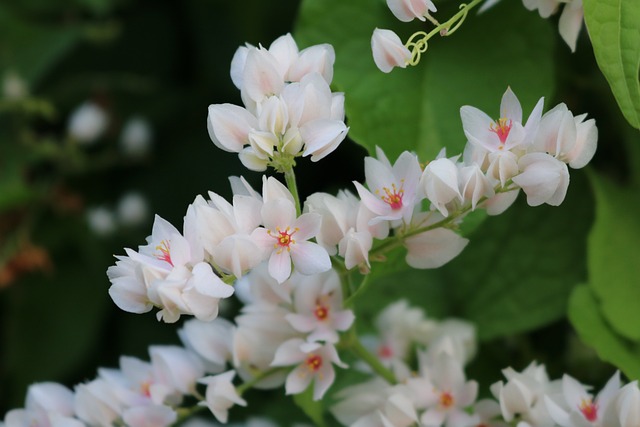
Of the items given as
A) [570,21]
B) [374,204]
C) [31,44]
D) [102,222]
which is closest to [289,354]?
[374,204]

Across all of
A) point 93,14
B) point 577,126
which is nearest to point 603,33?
point 577,126

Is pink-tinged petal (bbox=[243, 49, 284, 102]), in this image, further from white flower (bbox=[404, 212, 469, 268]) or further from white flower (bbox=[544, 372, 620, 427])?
white flower (bbox=[544, 372, 620, 427])

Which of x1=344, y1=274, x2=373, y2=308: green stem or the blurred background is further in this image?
the blurred background

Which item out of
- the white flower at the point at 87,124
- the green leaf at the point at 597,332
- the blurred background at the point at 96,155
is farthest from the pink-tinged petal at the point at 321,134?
the white flower at the point at 87,124

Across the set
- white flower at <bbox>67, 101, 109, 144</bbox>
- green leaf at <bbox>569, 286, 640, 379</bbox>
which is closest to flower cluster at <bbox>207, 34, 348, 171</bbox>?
green leaf at <bbox>569, 286, 640, 379</bbox>

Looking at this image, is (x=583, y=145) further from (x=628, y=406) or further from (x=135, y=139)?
(x=135, y=139)

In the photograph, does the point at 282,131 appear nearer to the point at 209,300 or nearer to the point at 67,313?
the point at 209,300
